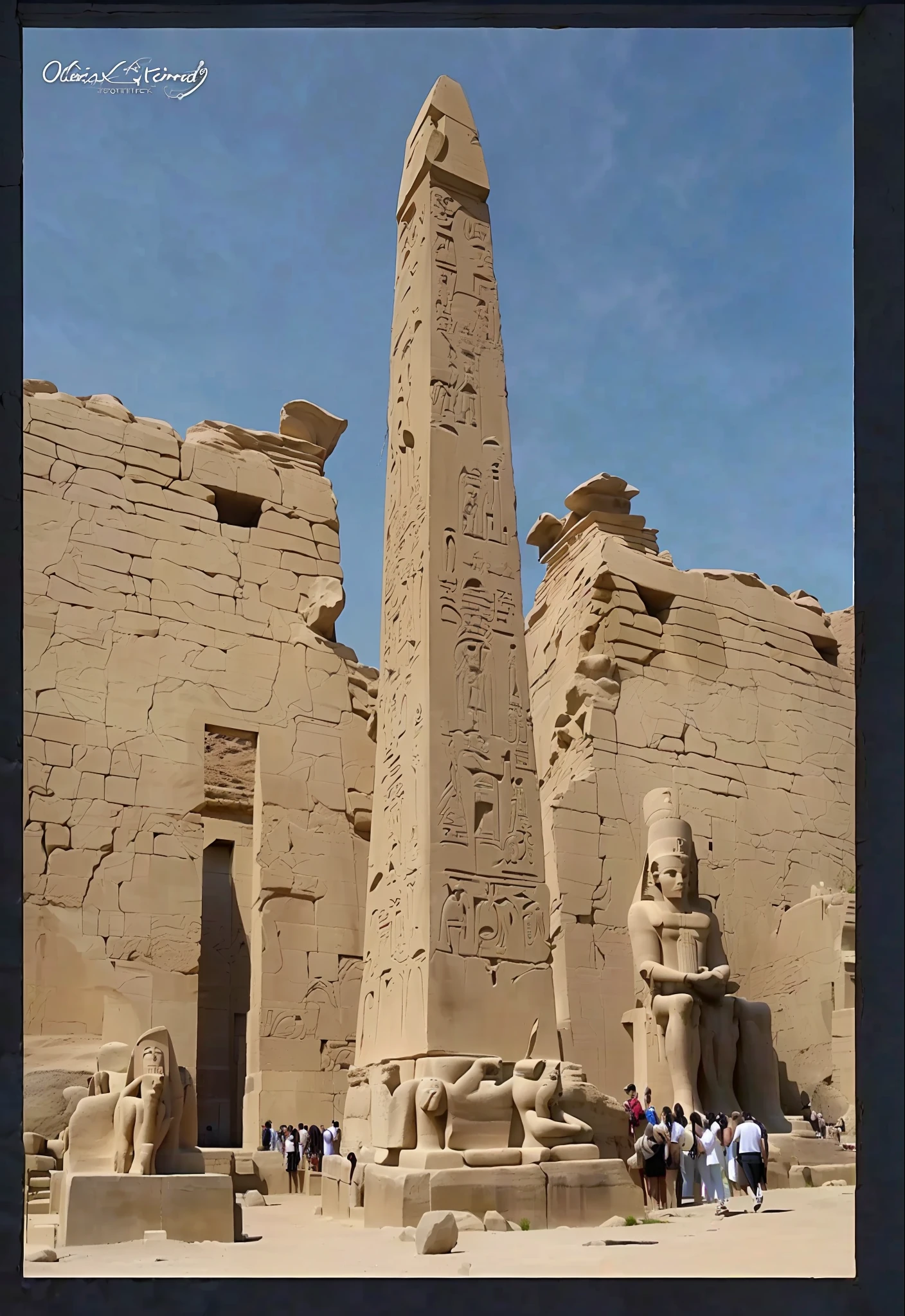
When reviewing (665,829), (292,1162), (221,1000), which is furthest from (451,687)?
(221,1000)

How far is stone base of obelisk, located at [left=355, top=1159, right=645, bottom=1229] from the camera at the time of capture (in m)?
7.48

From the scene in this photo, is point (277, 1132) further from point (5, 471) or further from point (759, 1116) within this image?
point (5, 471)

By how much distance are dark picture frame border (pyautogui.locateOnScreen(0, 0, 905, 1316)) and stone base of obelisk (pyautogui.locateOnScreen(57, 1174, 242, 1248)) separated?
4967 mm

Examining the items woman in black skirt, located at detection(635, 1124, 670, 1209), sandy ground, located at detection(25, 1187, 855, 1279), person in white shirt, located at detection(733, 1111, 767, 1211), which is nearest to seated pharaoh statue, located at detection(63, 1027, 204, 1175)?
sandy ground, located at detection(25, 1187, 855, 1279)

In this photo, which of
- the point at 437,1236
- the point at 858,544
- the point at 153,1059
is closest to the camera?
the point at 858,544

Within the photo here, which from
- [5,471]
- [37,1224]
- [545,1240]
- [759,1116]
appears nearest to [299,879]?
[759,1116]

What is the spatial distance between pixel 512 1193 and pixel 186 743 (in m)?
5.99

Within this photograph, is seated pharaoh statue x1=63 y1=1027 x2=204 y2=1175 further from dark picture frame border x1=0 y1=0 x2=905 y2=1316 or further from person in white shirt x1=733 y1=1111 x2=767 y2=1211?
dark picture frame border x1=0 y1=0 x2=905 y2=1316

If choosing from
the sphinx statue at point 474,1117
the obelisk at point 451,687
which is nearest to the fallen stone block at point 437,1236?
the sphinx statue at point 474,1117

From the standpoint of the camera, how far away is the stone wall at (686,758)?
1272 cm

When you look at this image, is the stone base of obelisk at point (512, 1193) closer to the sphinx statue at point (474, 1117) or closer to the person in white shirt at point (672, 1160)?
the sphinx statue at point (474, 1117)

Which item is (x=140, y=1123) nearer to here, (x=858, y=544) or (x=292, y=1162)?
(x=292, y=1162)

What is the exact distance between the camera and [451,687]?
9078 millimetres

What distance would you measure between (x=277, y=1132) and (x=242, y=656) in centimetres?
425
